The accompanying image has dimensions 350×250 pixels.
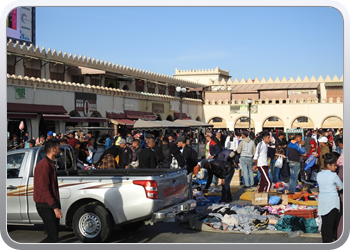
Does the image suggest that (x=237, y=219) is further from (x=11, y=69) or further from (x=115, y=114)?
(x=115, y=114)

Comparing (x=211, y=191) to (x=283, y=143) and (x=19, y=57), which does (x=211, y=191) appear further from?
(x=19, y=57)

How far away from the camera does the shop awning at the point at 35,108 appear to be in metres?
23.6

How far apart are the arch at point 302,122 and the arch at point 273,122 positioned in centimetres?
136

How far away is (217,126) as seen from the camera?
52281 mm

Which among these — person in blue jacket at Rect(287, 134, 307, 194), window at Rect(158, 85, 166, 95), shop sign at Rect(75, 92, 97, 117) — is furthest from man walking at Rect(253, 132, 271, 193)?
window at Rect(158, 85, 166, 95)

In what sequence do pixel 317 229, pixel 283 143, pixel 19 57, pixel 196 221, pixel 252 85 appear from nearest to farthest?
pixel 317 229 → pixel 196 221 → pixel 283 143 → pixel 19 57 → pixel 252 85

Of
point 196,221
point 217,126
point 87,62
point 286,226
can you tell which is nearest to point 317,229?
point 286,226

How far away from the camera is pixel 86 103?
99.7 ft

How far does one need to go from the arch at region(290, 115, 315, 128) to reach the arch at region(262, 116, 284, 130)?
53.4 inches

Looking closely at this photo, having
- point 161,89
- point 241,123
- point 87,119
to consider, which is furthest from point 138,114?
point 241,123

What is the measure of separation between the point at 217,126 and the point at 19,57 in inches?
1131

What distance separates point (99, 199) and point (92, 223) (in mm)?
390

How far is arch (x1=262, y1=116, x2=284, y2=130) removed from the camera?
166ft

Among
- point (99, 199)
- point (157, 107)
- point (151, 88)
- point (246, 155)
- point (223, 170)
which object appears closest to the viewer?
point (99, 199)
